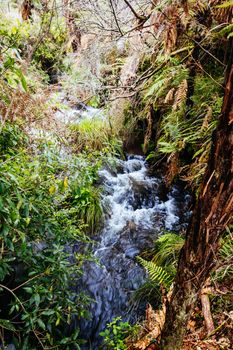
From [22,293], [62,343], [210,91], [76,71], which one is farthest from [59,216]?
[76,71]

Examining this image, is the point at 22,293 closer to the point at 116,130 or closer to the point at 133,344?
the point at 133,344

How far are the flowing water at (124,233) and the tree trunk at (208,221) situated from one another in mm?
1275

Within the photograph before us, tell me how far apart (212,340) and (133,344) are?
2.04 feet

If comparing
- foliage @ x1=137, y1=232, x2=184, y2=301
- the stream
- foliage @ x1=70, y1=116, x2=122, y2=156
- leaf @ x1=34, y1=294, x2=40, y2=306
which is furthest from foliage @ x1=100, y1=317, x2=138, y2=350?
foliage @ x1=70, y1=116, x2=122, y2=156

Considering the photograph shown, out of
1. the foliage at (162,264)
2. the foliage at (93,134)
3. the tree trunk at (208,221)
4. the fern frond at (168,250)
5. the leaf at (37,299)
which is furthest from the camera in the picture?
the foliage at (93,134)

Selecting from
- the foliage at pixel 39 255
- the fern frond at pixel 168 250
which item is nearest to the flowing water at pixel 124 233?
the fern frond at pixel 168 250

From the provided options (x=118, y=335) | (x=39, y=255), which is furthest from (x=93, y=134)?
(x=118, y=335)

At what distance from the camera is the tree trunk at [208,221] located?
104cm

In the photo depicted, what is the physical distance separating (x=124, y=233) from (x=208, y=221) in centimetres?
273

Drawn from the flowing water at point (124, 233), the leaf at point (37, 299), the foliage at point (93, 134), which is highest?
the foliage at point (93, 134)

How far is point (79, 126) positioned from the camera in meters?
5.26

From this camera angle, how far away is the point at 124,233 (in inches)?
149

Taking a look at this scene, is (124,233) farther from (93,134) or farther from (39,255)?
(93,134)

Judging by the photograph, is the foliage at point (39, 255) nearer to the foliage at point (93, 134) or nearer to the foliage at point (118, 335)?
the foliage at point (118, 335)
